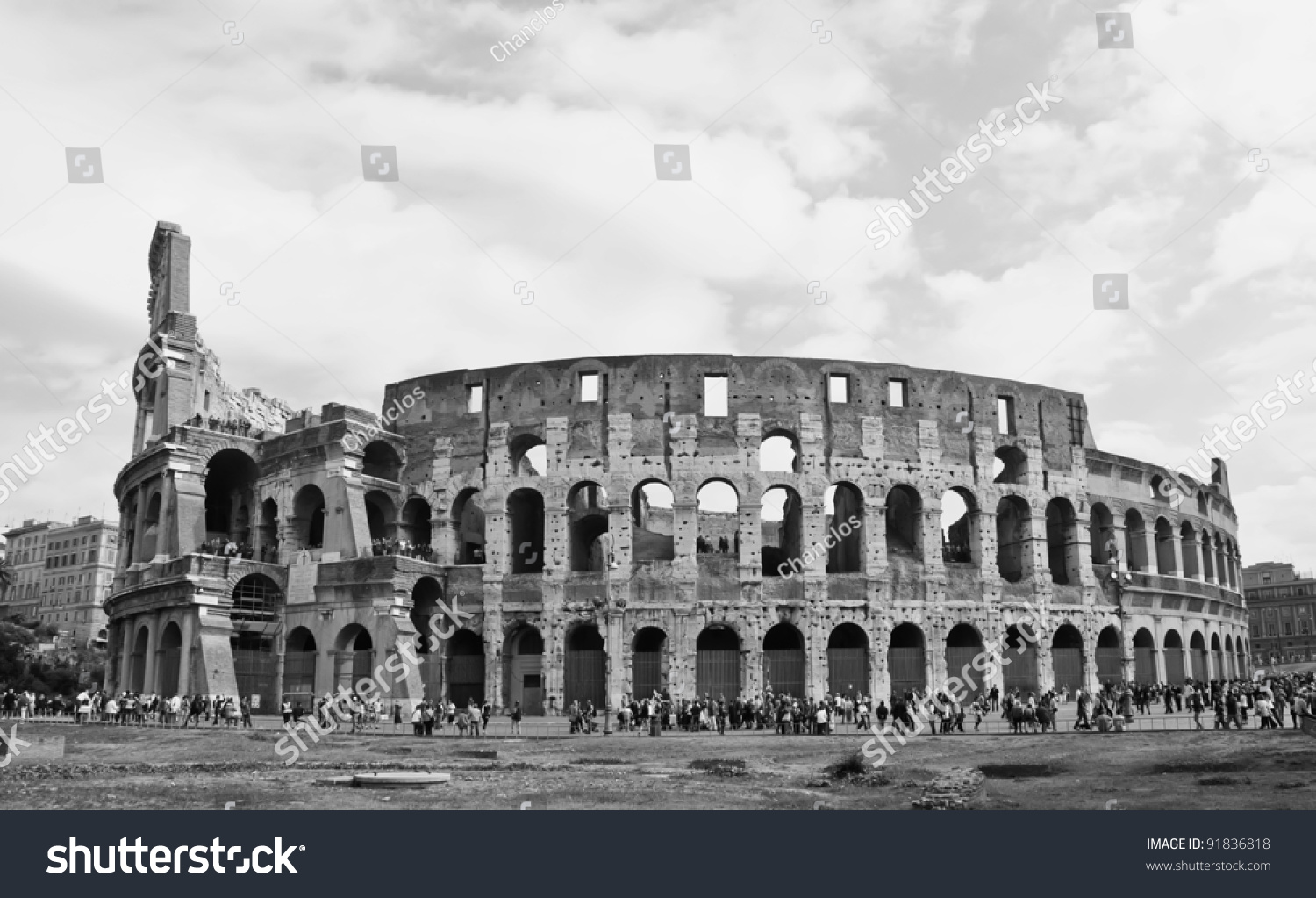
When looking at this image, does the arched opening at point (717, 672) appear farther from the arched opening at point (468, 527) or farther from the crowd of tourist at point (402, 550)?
the crowd of tourist at point (402, 550)

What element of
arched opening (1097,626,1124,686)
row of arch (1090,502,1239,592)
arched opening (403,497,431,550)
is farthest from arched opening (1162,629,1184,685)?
arched opening (403,497,431,550)

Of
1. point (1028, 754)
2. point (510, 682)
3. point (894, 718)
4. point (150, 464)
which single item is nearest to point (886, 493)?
point (894, 718)

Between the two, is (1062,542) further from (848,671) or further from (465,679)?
(465,679)

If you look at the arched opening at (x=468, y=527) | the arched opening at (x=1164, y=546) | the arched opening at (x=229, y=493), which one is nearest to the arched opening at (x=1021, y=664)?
the arched opening at (x=1164, y=546)

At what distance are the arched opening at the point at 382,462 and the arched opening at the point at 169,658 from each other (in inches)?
326

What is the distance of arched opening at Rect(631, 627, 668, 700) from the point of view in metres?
37.0

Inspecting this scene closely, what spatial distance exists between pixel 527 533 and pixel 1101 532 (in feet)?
72.3

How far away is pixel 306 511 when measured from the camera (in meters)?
40.5

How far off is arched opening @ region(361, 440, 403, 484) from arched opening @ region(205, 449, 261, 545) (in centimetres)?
415

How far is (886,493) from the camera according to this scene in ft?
129

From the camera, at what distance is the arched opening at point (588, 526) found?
3985 centimetres

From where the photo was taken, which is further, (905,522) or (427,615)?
(905,522)

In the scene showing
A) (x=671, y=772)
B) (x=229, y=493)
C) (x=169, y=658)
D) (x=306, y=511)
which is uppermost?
(x=229, y=493)

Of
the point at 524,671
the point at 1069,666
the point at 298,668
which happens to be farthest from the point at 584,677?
the point at 1069,666
